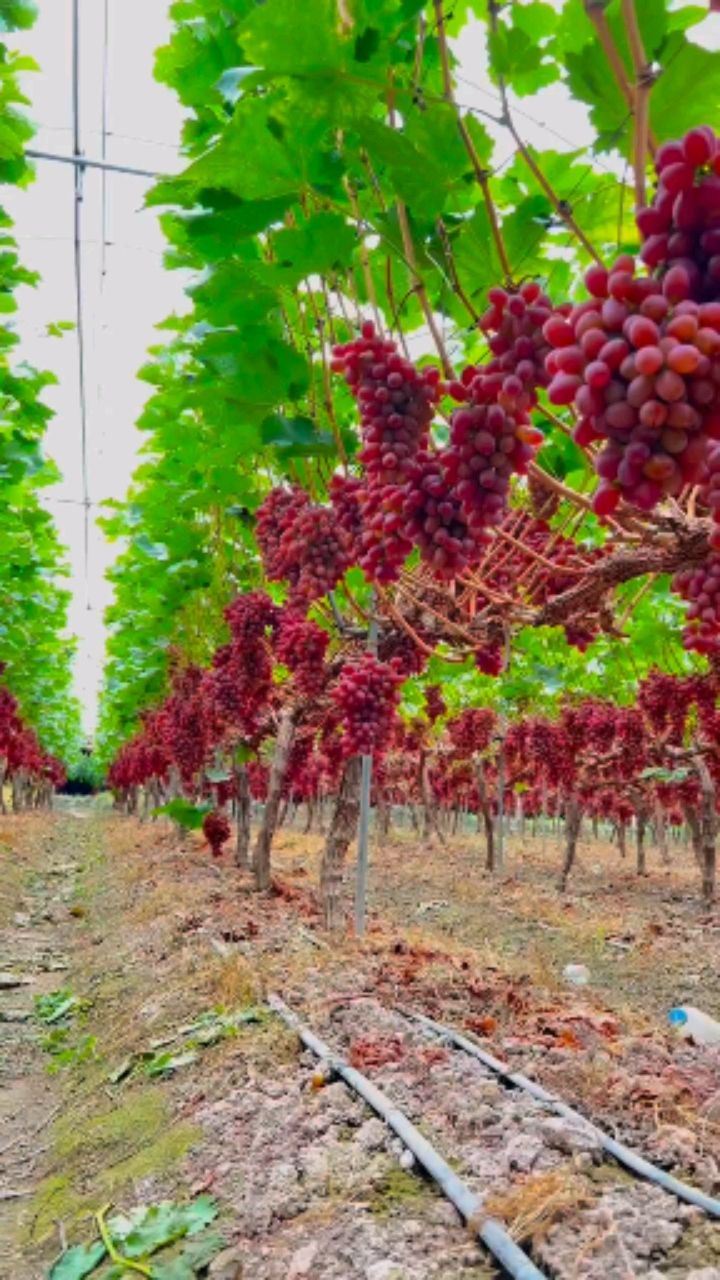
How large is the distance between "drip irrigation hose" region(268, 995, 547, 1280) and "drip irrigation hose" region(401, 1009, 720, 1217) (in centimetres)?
52

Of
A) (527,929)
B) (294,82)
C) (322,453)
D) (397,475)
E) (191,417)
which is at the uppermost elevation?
(191,417)

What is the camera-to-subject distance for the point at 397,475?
190cm

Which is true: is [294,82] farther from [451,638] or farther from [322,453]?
[451,638]

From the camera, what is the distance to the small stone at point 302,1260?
263cm

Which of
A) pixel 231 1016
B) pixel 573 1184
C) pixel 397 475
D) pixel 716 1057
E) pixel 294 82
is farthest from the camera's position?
pixel 231 1016

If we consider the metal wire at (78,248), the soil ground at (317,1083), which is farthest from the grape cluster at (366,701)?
the metal wire at (78,248)

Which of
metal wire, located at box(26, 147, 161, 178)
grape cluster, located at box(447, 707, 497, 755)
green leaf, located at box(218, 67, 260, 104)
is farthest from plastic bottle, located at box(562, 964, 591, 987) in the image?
grape cluster, located at box(447, 707, 497, 755)

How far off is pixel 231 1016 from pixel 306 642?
6.53 ft

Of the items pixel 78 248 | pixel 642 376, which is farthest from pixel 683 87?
pixel 78 248

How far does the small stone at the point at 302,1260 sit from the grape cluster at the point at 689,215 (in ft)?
8.58

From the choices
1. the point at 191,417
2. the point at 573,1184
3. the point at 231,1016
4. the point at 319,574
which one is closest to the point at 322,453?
the point at 319,574

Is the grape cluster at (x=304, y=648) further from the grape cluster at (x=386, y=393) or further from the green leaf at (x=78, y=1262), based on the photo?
the grape cluster at (x=386, y=393)

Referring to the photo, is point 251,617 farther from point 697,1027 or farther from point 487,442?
point 487,442

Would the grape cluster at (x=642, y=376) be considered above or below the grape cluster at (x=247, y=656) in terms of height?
below
